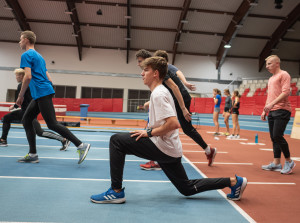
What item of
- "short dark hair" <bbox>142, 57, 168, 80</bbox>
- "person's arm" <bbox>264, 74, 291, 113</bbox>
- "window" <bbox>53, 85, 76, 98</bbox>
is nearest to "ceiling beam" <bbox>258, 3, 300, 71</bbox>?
"window" <bbox>53, 85, 76, 98</bbox>

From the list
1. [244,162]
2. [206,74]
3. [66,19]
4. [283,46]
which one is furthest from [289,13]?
[244,162]

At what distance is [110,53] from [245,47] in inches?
497

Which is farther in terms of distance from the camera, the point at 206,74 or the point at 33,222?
the point at 206,74

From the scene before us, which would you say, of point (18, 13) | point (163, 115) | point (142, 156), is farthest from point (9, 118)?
point (18, 13)

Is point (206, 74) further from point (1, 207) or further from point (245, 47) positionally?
point (1, 207)

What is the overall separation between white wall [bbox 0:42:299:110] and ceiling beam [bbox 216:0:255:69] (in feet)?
4.15

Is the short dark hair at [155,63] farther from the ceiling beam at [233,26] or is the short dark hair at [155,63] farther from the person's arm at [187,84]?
→ the ceiling beam at [233,26]

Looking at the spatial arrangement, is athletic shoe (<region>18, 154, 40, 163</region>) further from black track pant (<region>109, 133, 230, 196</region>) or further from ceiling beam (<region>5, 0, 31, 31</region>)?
ceiling beam (<region>5, 0, 31, 31</region>)

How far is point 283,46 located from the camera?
23.0 metres

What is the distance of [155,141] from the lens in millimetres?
2211

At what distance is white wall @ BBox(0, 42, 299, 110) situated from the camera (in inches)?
915

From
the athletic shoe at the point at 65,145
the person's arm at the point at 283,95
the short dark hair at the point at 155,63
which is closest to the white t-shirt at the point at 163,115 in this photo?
the short dark hair at the point at 155,63

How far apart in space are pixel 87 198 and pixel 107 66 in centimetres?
2234

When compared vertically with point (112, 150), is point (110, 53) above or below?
above
